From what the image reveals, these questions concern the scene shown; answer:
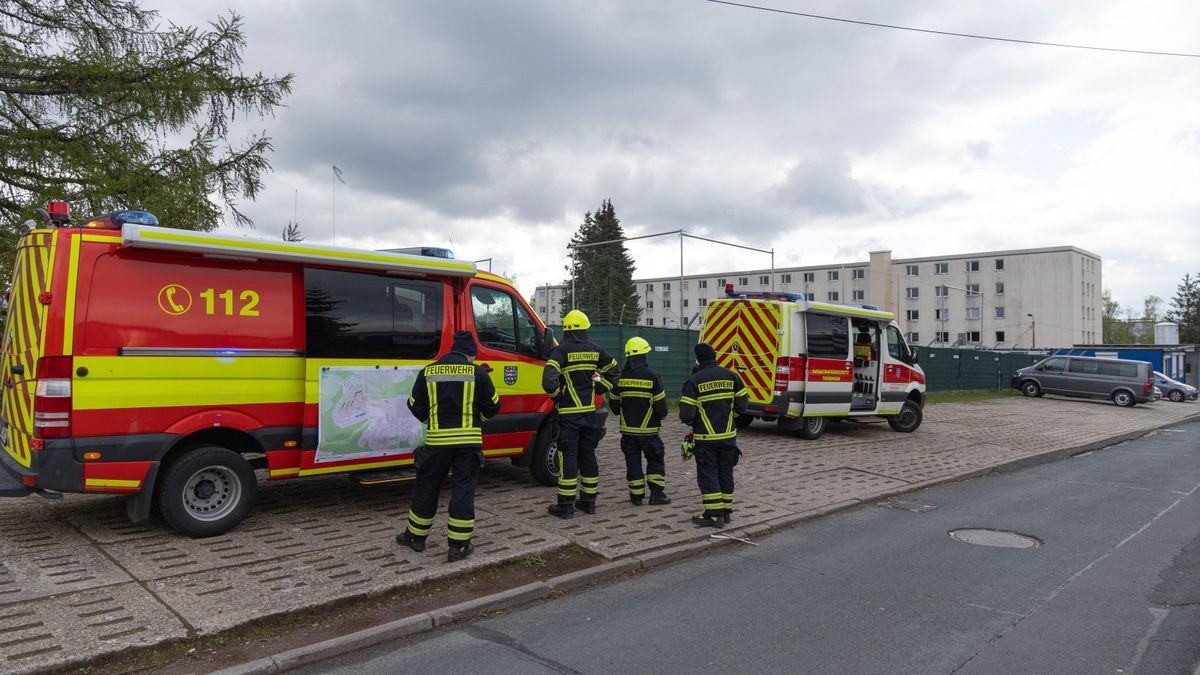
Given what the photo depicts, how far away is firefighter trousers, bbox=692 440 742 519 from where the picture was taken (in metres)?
6.95

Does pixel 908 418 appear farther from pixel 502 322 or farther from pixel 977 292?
pixel 977 292

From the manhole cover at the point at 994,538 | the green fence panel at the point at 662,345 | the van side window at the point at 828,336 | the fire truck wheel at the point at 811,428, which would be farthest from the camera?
the green fence panel at the point at 662,345

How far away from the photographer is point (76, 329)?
5.38m

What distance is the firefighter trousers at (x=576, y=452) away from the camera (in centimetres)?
698

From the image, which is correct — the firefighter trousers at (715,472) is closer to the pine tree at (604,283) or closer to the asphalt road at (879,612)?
the asphalt road at (879,612)

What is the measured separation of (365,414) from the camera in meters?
6.79

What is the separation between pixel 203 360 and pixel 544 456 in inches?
141

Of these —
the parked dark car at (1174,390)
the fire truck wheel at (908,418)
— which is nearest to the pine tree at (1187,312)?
the parked dark car at (1174,390)

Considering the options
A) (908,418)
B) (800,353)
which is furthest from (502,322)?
(908,418)

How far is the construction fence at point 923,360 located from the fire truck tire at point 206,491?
290 inches

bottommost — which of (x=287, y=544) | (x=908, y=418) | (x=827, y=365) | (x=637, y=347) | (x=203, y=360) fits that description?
(x=287, y=544)

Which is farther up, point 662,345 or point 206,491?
point 662,345

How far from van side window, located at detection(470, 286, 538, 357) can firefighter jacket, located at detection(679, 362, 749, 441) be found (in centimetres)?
196

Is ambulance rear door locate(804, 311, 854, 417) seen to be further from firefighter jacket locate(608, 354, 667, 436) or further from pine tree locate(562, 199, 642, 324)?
pine tree locate(562, 199, 642, 324)
